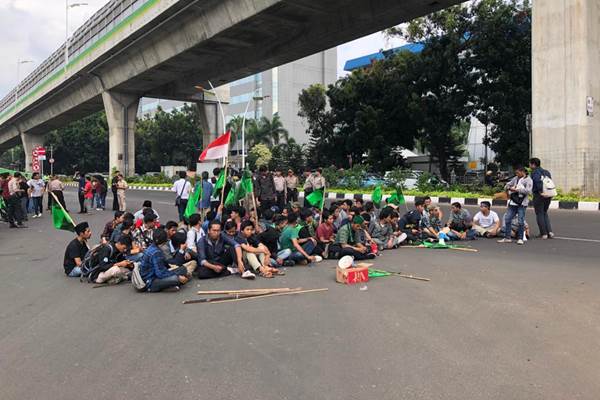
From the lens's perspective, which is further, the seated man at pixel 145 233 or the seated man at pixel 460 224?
the seated man at pixel 460 224

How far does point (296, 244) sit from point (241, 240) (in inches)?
40.0

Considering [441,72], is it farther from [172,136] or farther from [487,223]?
[172,136]

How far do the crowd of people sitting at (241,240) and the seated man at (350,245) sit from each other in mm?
17

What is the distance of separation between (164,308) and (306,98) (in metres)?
29.9

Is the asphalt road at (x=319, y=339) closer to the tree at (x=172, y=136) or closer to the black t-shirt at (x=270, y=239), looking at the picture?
the black t-shirt at (x=270, y=239)

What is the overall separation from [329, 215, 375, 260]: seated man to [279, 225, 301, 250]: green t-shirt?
0.82 metres

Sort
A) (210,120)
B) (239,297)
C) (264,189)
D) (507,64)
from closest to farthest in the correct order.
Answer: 1. (239,297)
2. (264,189)
3. (507,64)
4. (210,120)

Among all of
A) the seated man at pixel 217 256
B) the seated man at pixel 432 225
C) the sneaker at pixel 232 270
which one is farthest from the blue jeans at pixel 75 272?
the seated man at pixel 432 225

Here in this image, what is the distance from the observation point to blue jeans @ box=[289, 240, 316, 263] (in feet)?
25.7

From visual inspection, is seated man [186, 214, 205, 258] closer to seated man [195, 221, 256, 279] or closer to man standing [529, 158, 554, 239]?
seated man [195, 221, 256, 279]

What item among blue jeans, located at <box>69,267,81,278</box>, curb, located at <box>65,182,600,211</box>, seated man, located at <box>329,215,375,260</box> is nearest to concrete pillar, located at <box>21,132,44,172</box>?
curb, located at <box>65,182,600,211</box>

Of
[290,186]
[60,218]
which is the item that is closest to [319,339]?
[60,218]

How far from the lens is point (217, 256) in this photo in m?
7.16

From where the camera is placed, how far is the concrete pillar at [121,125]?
116 feet
